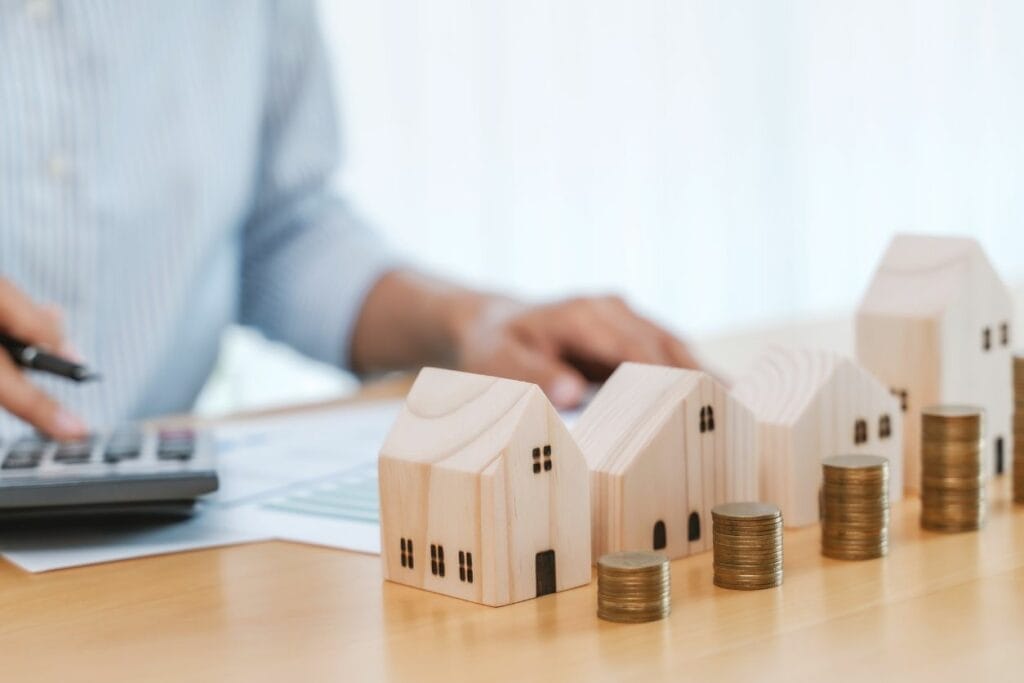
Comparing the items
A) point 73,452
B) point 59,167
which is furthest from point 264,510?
point 59,167

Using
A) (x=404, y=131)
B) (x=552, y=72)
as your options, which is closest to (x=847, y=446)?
(x=404, y=131)

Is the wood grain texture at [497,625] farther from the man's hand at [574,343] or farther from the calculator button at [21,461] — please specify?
the man's hand at [574,343]

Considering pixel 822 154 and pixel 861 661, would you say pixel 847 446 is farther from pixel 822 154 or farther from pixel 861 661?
pixel 822 154

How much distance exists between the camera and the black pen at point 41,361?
86cm

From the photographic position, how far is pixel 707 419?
66 centimetres

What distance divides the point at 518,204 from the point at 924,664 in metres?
2.40

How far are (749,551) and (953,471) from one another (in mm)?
159

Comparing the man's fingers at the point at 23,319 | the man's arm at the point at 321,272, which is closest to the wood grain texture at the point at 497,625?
the man's fingers at the point at 23,319

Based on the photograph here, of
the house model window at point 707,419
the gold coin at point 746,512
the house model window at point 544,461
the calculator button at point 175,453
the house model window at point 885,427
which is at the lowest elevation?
the gold coin at point 746,512

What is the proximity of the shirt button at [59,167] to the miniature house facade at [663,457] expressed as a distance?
771 mm

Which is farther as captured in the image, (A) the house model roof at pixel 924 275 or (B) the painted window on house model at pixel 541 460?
(A) the house model roof at pixel 924 275

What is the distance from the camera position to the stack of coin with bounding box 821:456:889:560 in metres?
0.64

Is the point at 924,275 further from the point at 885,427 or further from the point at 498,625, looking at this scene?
the point at 498,625

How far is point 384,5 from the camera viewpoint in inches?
102
